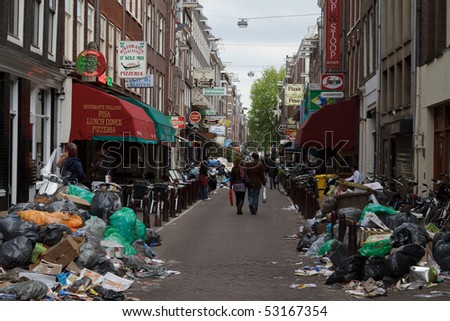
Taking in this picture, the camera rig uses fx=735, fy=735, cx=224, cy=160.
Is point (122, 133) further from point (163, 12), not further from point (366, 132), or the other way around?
point (163, 12)

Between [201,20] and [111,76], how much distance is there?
5337cm

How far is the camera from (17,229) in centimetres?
1012

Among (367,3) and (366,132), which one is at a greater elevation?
(367,3)

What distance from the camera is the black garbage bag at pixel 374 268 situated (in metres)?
9.34

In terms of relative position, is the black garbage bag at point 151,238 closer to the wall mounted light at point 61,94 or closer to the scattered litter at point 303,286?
the scattered litter at point 303,286

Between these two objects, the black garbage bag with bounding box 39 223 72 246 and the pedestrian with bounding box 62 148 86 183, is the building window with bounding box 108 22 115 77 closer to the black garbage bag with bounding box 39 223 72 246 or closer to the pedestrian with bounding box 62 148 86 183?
the pedestrian with bounding box 62 148 86 183

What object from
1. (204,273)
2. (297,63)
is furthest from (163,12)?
(297,63)

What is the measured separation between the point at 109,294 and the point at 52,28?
568 inches

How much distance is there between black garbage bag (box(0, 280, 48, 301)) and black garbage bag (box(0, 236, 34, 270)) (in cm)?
140

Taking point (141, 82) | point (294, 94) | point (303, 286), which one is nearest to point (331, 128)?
point (141, 82)

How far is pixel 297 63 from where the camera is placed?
90312 millimetres

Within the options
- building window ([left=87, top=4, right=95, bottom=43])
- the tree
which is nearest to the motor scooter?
building window ([left=87, top=4, right=95, bottom=43])

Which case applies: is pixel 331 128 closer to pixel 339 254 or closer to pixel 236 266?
pixel 236 266

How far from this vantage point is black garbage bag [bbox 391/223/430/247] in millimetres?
10031
